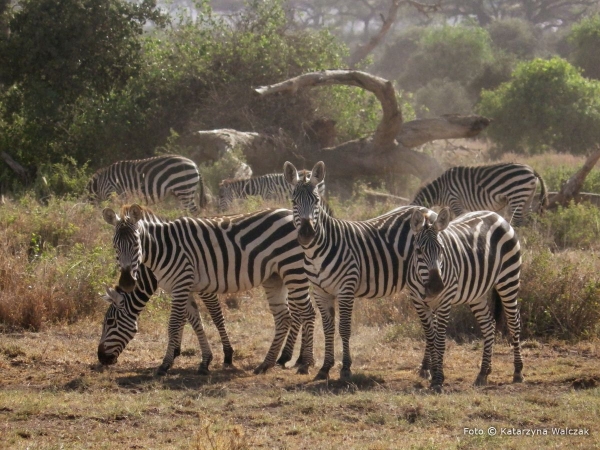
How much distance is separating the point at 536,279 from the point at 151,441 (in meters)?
5.98

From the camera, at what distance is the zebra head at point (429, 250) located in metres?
7.72

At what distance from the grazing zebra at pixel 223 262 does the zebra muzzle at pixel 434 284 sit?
179 cm

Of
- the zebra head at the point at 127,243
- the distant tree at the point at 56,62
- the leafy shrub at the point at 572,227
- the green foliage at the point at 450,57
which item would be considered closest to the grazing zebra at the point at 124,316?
the zebra head at the point at 127,243

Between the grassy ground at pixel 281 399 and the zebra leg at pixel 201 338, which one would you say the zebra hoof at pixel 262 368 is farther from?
the zebra leg at pixel 201 338

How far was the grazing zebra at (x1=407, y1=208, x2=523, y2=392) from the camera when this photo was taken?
790cm

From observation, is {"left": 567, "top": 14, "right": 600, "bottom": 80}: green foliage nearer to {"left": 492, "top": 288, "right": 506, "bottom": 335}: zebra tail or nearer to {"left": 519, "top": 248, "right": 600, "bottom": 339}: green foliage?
{"left": 519, "top": 248, "right": 600, "bottom": 339}: green foliage

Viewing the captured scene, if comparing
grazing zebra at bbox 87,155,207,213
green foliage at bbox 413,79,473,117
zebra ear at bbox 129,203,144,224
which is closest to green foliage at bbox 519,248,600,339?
zebra ear at bbox 129,203,144,224

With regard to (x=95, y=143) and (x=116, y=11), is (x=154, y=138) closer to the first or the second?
(x=95, y=143)

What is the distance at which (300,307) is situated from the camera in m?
9.14

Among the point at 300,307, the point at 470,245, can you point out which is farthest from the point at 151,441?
the point at 470,245

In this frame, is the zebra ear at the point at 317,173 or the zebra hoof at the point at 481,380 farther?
the zebra ear at the point at 317,173

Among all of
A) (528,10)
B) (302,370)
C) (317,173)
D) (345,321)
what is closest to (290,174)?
(317,173)

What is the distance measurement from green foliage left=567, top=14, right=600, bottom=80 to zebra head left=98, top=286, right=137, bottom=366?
109ft

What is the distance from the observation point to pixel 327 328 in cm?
868
